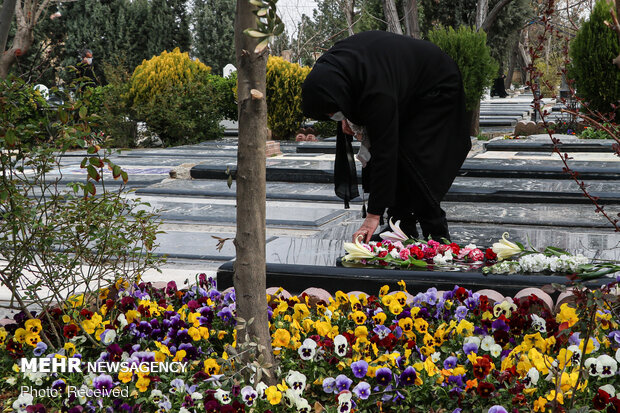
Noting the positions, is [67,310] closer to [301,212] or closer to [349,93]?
[349,93]

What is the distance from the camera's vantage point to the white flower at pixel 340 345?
2.46 metres

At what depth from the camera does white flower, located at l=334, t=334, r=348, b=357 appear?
2.46m

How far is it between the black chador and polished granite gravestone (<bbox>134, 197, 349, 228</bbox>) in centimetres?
176

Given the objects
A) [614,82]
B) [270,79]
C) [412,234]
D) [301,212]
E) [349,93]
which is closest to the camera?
[349,93]

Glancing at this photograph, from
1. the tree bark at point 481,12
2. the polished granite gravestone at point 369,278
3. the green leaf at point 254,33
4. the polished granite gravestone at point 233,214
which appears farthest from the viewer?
the tree bark at point 481,12

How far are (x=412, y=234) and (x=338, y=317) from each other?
148 centimetres

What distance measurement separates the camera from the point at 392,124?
11.9 ft

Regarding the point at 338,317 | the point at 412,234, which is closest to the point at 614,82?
the point at 412,234

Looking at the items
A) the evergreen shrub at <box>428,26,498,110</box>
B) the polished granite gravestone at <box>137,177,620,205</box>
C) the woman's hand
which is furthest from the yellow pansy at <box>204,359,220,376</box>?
the evergreen shrub at <box>428,26,498,110</box>

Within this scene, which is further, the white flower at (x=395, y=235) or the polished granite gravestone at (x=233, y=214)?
the polished granite gravestone at (x=233, y=214)

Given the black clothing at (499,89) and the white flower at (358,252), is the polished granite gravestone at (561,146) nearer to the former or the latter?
the white flower at (358,252)

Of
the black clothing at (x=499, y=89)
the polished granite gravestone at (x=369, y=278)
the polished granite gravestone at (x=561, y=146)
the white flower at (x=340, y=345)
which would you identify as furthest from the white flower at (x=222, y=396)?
the black clothing at (x=499, y=89)

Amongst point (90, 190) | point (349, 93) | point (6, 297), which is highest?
point (349, 93)

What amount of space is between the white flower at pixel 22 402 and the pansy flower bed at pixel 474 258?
1822mm
